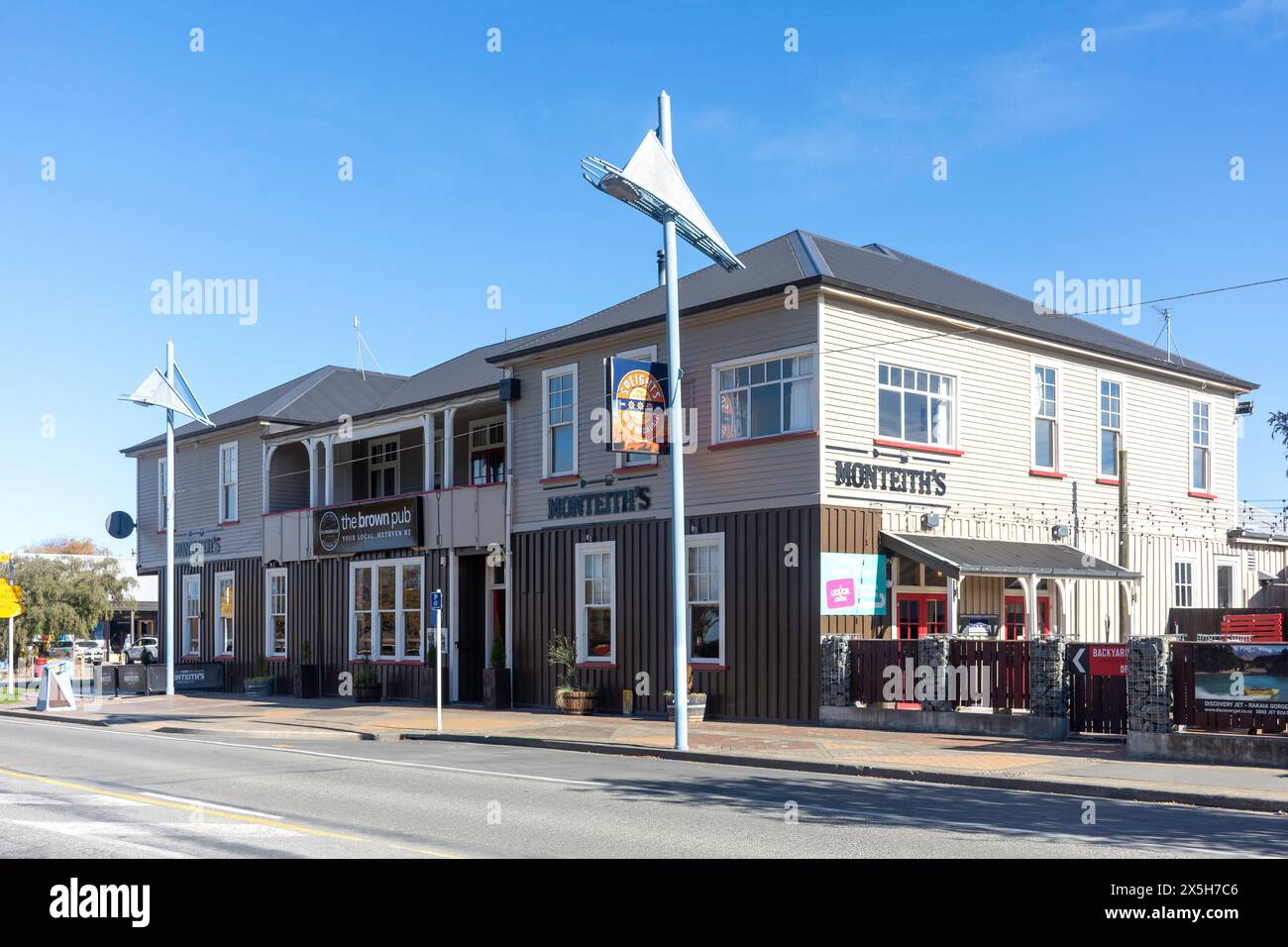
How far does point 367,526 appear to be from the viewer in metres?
31.2

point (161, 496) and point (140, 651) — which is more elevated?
point (161, 496)

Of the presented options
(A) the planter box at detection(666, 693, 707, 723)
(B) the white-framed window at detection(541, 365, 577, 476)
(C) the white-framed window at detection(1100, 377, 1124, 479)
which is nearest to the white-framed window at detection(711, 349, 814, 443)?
(B) the white-framed window at detection(541, 365, 577, 476)

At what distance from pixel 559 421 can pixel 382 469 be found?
10668 millimetres

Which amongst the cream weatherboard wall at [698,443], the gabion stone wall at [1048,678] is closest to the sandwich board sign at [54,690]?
the cream weatherboard wall at [698,443]

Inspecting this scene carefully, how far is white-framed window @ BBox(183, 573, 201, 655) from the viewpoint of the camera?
38.1 m

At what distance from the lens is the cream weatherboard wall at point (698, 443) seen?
2184 cm

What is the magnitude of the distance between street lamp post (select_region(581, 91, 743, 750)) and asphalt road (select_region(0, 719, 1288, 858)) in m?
2.00

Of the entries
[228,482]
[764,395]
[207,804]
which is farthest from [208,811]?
[228,482]

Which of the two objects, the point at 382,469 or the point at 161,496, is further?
the point at 161,496

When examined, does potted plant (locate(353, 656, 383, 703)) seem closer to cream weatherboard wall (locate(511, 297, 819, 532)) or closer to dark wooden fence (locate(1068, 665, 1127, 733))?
cream weatherboard wall (locate(511, 297, 819, 532))

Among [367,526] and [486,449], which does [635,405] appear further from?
[367,526]

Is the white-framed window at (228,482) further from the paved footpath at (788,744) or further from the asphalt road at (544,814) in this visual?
the asphalt road at (544,814)

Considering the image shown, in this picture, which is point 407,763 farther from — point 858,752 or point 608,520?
point 608,520
